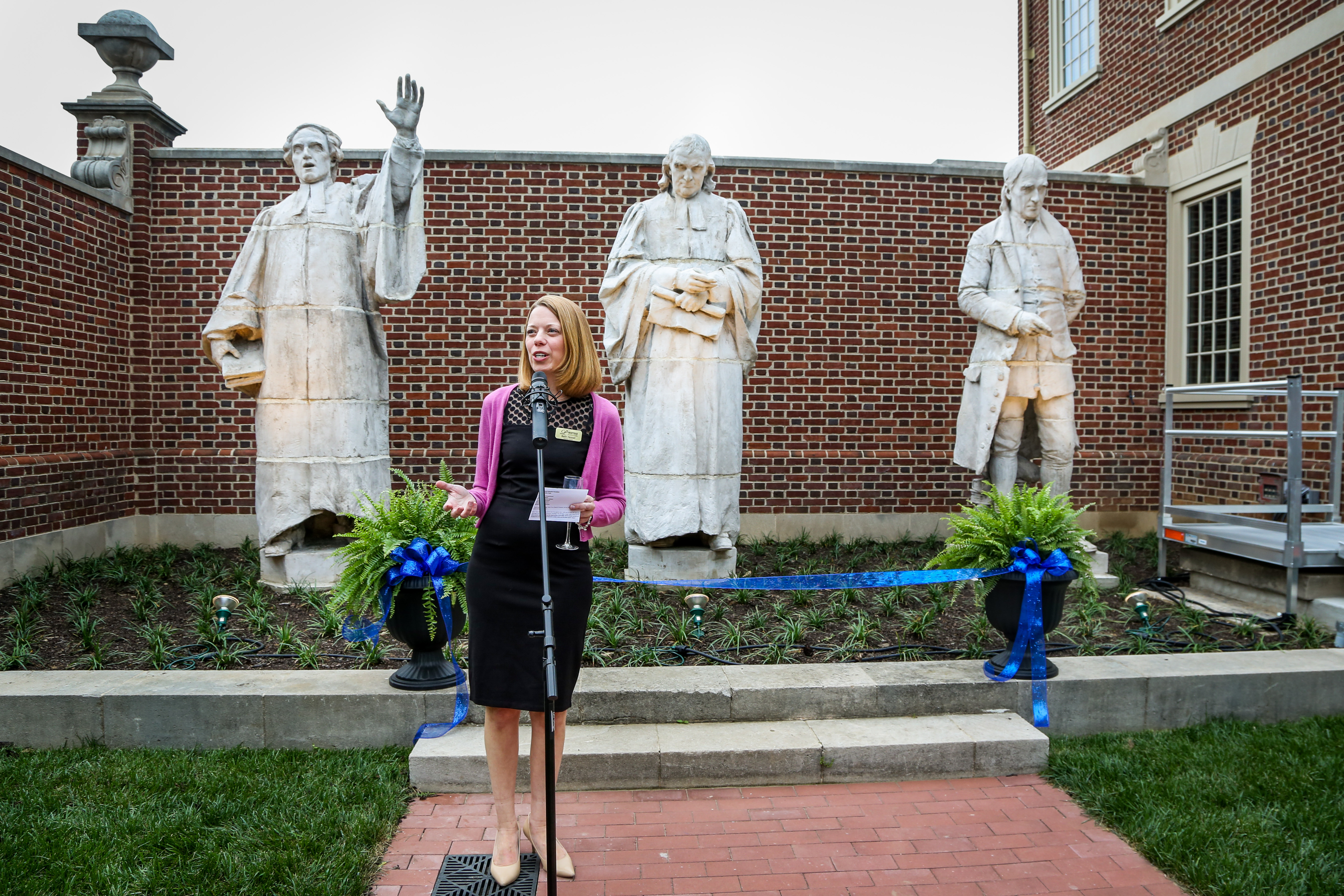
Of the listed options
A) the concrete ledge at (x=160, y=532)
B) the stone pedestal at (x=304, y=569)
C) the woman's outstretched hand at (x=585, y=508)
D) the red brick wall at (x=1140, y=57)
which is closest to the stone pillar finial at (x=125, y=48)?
the concrete ledge at (x=160, y=532)

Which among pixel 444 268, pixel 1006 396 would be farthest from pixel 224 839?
pixel 444 268

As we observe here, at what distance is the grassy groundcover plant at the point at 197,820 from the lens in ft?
9.41

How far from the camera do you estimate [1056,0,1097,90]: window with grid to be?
1163 centimetres

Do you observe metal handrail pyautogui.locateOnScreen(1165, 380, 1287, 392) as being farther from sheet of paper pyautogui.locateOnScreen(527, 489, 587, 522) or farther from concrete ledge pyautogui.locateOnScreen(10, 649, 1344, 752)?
sheet of paper pyautogui.locateOnScreen(527, 489, 587, 522)

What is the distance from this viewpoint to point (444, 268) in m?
8.59

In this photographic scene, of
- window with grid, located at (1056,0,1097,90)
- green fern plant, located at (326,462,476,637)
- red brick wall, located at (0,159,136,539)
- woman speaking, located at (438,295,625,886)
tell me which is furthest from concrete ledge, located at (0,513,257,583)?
window with grid, located at (1056,0,1097,90)

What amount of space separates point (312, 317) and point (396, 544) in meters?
2.76

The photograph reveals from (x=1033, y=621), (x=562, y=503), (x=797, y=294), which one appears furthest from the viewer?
(x=797, y=294)

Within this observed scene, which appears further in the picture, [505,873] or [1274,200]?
[1274,200]

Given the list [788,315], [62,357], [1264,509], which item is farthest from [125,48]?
[1264,509]

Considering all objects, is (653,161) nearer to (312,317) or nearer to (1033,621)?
(312,317)

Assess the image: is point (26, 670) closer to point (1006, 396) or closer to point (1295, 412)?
point (1006, 396)

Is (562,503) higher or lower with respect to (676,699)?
higher

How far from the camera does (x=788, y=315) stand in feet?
29.3
